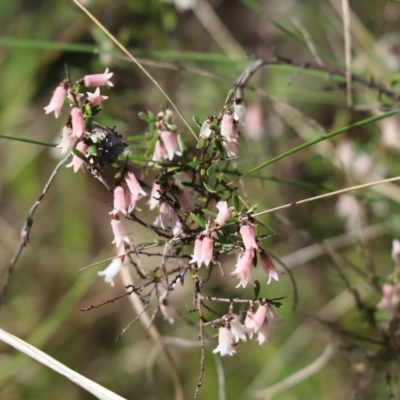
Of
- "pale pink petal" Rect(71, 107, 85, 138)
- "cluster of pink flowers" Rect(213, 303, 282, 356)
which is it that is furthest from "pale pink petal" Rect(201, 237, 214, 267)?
"pale pink petal" Rect(71, 107, 85, 138)

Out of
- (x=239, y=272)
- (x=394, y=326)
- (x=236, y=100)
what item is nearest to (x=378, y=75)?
(x=394, y=326)

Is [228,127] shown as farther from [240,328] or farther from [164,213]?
[240,328]

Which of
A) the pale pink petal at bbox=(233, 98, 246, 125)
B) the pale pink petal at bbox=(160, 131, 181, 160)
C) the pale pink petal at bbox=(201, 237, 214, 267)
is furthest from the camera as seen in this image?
the pale pink petal at bbox=(160, 131, 181, 160)

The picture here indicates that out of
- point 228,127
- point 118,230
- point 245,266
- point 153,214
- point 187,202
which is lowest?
point 245,266

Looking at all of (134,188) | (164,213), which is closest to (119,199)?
(134,188)

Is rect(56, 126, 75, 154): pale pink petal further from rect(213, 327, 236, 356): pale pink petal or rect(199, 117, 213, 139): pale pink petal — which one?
rect(213, 327, 236, 356): pale pink petal

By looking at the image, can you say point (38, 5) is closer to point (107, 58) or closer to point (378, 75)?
point (107, 58)
